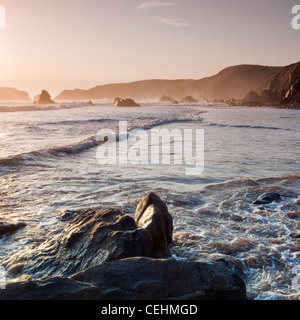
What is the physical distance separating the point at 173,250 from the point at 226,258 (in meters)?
0.68

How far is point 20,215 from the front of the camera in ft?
16.7

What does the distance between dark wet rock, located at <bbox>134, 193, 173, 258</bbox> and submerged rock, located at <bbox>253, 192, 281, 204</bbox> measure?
92.5 inches

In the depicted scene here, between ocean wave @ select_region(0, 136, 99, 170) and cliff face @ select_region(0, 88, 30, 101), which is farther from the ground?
cliff face @ select_region(0, 88, 30, 101)

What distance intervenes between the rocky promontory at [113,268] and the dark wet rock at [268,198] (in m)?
2.48

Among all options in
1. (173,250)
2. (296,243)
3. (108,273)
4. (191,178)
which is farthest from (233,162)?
(108,273)

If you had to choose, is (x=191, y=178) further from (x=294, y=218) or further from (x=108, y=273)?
(x=108, y=273)

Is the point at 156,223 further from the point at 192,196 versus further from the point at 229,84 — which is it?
the point at 229,84

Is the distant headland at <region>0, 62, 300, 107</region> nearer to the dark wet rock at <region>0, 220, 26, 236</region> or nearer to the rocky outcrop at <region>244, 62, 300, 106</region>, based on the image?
the rocky outcrop at <region>244, 62, 300, 106</region>

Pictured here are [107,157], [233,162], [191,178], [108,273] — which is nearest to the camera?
[108,273]

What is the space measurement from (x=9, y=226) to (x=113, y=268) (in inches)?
95.5

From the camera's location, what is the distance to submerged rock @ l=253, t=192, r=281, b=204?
5.68 meters

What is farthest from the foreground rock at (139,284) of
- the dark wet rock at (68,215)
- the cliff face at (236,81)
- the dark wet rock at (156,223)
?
the cliff face at (236,81)

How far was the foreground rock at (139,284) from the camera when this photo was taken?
2.56m

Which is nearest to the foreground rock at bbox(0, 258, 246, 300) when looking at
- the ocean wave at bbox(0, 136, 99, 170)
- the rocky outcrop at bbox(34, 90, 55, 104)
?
the ocean wave at bbox(0, 136, 99, 170)
